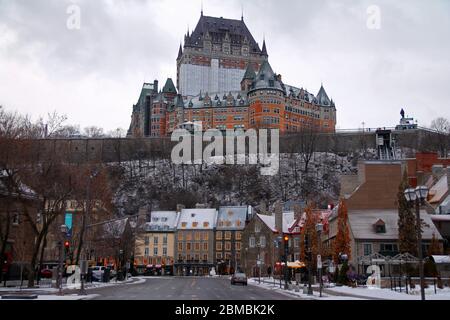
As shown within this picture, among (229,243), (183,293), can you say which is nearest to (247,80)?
(229,243)

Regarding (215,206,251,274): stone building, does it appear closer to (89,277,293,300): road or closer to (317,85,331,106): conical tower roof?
(89,277,293,300): road

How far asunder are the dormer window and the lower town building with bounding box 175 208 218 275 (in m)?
49.9

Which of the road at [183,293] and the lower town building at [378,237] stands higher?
the lower town building at [378,237]

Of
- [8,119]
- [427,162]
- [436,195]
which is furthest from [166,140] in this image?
[8,119]

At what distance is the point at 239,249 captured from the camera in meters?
101

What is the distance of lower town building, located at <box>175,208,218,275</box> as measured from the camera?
101m

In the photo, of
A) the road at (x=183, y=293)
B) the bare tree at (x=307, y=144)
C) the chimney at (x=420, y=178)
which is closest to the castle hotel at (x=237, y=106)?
the bare tree at (x=307, y=144)

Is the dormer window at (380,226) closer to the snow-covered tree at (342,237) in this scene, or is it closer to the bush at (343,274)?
the snow-covered tree at (342,237)

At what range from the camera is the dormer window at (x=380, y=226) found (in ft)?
178

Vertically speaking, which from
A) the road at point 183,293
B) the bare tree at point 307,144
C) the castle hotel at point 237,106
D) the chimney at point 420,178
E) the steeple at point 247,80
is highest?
the steeple at point 247,80

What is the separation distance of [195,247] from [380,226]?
5164cm

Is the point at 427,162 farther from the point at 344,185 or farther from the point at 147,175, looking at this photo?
the point at 147,175

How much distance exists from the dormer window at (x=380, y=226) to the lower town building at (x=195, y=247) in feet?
164

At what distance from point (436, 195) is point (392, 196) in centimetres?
887
